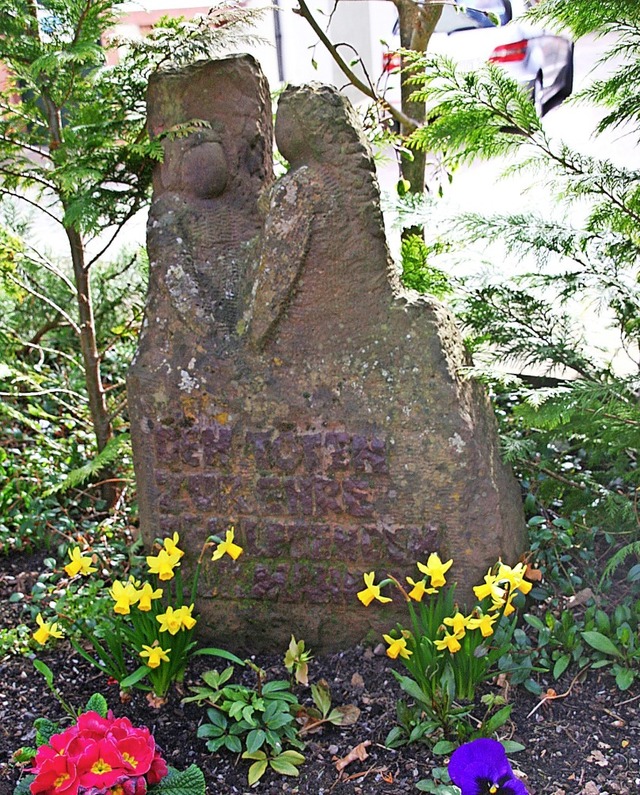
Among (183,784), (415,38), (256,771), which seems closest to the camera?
(183,784)

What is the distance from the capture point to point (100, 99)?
131 inches

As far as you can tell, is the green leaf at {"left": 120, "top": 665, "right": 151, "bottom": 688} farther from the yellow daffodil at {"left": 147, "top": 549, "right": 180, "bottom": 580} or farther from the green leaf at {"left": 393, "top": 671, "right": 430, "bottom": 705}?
the green leaf at {"left": 393, "top": 671, "right": 430, "bottom": 705}

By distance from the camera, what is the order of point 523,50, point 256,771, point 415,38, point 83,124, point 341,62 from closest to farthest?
point 256,771, point 83,124, point 341,62, point 415,38, point 523,50

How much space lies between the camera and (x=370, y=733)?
254 centimetres

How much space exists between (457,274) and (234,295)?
0.70 meters

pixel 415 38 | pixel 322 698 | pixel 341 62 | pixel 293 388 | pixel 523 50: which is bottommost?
pixel 322 698

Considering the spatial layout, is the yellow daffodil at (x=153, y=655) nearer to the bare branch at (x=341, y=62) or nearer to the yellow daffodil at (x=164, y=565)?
the yellow daffodil at (x=164, y=565)

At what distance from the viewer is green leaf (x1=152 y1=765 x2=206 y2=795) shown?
7.52 ft

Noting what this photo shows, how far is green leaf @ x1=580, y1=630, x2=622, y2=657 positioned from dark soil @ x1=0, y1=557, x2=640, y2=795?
8 centimetres

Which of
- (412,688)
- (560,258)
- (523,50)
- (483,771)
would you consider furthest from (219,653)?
(523,50)

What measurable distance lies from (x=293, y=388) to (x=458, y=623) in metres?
0.81

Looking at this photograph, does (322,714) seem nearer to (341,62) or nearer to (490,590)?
(490,590)

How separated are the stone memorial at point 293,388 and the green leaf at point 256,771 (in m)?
0.52

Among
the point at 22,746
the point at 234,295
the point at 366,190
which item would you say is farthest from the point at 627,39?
the point at 22,746
